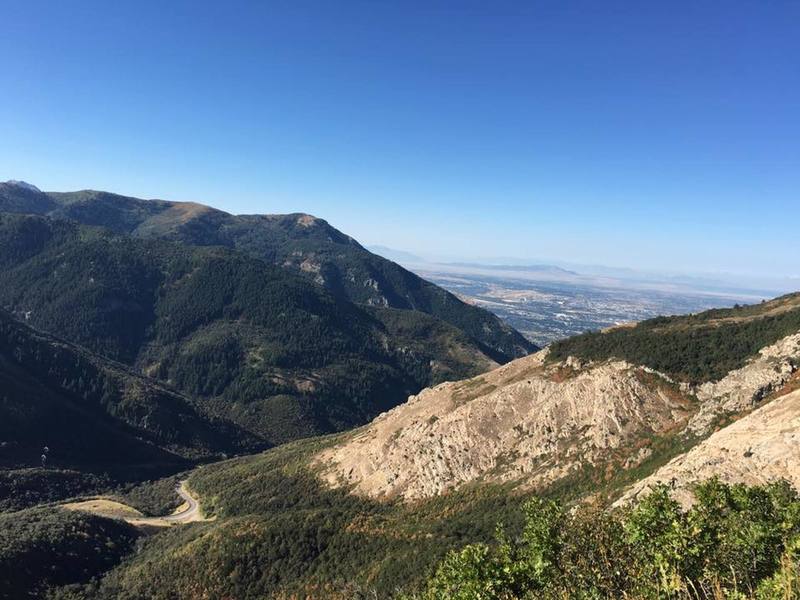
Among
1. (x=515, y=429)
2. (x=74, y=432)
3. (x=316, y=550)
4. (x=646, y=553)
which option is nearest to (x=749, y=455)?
(x=646, y=553)

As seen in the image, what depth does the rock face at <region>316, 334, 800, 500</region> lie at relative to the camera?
246 ft

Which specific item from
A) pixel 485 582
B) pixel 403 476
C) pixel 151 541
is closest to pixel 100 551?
pixel 151 541

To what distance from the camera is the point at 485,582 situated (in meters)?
31.7

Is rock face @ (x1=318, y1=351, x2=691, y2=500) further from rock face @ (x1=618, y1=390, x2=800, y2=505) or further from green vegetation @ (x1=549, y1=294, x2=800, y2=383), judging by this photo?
rock face @ (x1=618, y1=390, x2=800, y2=505)

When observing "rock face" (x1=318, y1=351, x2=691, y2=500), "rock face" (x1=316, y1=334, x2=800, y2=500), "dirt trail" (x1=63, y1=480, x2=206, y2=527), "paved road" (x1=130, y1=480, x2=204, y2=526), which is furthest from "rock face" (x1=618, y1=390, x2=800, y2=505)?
"dirt trail" (x1=63, y1=480, x2=206, y2=527)

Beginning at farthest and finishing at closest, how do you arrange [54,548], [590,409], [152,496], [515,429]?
[152,496], [515,429], [590,409], [54,548]

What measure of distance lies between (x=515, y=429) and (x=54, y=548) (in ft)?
275

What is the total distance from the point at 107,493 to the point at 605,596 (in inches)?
6109

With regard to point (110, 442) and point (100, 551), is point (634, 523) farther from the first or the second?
point (110, 442)

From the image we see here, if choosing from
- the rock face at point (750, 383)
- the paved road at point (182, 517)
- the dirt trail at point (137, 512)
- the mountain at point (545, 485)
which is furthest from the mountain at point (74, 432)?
the rock face at point (750, 383)

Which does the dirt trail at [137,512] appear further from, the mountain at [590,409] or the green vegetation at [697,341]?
the green vegetation at [697,341]

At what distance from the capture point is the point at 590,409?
8919cm

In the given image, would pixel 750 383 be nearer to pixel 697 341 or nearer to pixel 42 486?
pixel 697 341

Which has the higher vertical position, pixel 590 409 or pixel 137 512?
pixel 590 409
